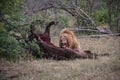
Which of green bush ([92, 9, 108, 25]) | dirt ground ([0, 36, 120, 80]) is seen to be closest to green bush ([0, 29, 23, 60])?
dirt ground ([0, 36, 120, 80])

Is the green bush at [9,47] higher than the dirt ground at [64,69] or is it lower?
higher

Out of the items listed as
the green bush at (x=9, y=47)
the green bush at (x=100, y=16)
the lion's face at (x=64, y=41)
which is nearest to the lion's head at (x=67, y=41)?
the lion's face at (x=64, y=41)

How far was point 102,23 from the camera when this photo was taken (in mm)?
15242

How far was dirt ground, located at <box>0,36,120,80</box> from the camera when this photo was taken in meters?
7.25

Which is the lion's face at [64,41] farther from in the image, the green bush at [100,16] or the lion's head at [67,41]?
the green bush at [100,16]

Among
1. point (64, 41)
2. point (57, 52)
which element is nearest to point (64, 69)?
point (57, 52)

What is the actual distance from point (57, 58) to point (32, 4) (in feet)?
17.3

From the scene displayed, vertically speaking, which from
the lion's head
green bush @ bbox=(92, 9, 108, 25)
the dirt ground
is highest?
green bush @ bbox=(92, 9, 108, 25)

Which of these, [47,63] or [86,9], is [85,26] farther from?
[47,63]

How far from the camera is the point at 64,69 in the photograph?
7.99 m

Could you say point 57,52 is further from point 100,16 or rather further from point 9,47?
point 100,16

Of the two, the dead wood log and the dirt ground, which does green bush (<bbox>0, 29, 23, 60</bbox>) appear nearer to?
the dirt ground

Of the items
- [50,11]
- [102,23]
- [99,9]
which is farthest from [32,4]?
[99,9]

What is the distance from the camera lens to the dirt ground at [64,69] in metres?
7.25
